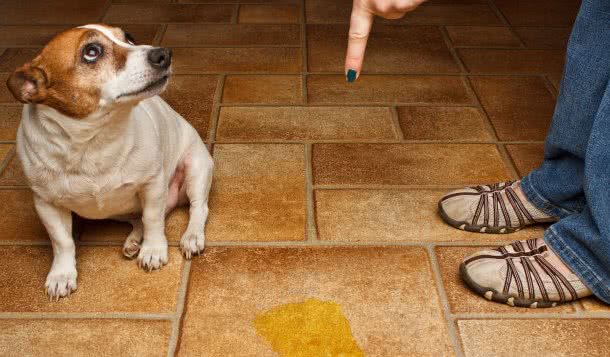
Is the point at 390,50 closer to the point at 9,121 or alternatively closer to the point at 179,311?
the point at 9,121

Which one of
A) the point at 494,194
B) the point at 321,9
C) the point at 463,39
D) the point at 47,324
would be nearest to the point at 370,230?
the point at 494,194

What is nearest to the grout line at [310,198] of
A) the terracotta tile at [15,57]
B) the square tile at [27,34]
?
the terracotta tile at [15,57]

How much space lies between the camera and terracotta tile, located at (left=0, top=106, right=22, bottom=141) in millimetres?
2564

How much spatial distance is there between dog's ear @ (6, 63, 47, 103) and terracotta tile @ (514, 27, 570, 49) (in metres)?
2.51

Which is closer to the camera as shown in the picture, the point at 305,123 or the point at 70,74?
the point at 70,74

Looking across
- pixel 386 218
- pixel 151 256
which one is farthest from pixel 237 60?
pixel 151 256

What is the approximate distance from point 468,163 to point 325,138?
528 millimetres

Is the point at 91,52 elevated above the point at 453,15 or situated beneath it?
elevated above

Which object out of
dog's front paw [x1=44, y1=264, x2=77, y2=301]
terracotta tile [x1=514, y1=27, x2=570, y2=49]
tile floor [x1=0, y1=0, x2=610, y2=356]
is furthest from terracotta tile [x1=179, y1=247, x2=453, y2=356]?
terracotta tile [x1=514, y1=27, x2=570, y2=49]

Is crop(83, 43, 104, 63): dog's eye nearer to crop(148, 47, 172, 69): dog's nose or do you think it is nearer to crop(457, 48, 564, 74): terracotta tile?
crop(148, 47, 172, 69): dog's nose

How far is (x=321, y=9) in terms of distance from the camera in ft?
12.6

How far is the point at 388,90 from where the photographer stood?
9.64 feet

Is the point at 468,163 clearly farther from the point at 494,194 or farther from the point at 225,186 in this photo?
the point at 225,186

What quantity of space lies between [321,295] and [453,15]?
2390 mm
